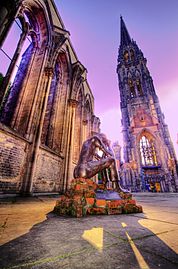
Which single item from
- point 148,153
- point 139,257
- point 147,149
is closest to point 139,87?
point 147,149

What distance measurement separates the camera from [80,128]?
1332 cm

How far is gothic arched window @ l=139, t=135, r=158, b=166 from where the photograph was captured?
1043 inches

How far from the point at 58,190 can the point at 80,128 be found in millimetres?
6814

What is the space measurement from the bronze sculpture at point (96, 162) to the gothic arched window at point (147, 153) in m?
25.4

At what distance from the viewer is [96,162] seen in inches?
131

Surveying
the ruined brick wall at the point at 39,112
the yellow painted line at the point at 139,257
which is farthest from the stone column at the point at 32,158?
the yellow painted line at the point at 139,257

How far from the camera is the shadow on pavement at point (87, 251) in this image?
789 millimetres

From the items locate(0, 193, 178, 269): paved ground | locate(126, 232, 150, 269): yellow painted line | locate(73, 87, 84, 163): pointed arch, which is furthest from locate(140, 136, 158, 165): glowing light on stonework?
locate(126, 232, 150, 269): yellow painted line

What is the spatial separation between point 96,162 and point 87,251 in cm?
238

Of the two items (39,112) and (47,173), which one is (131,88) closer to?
(39,112)

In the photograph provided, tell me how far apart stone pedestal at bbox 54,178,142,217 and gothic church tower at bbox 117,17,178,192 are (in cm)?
2260

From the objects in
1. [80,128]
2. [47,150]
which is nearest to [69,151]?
[47,150]

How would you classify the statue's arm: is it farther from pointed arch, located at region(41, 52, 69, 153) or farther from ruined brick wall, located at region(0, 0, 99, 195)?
pointed arch, located at region(41, 52, 69, 153)

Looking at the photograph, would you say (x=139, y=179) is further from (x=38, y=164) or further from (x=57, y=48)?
(x=57, y=48)
